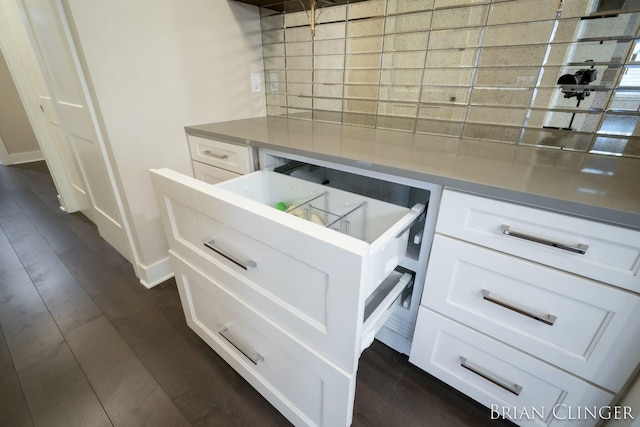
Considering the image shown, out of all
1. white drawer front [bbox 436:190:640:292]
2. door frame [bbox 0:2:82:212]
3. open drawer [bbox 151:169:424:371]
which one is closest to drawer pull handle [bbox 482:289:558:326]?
white drawer front [bbox 436:190:640:292]

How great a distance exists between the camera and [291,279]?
625 millimetres

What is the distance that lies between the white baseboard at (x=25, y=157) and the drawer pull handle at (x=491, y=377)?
16.7 ft

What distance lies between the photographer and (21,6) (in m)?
1.39

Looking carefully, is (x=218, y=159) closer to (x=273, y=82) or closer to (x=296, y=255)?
(x=273, y=82)

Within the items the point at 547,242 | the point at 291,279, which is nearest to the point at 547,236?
the point at 547,242

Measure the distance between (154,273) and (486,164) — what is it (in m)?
1.59

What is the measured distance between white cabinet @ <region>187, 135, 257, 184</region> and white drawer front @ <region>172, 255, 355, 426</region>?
465 mm

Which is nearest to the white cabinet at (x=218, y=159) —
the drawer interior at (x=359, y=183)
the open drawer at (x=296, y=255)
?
the drawer interior at (x=359, y=183)

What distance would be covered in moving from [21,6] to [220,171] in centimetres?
130

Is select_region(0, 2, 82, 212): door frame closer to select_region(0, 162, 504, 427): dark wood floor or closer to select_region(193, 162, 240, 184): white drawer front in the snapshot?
select_region(0, 162, 504, 427): dark wood floor

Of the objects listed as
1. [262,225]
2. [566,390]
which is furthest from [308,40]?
[566,390]

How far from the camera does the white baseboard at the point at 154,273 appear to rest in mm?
1471

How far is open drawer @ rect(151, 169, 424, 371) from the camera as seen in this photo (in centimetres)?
53

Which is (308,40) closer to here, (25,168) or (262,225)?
(262,225)
